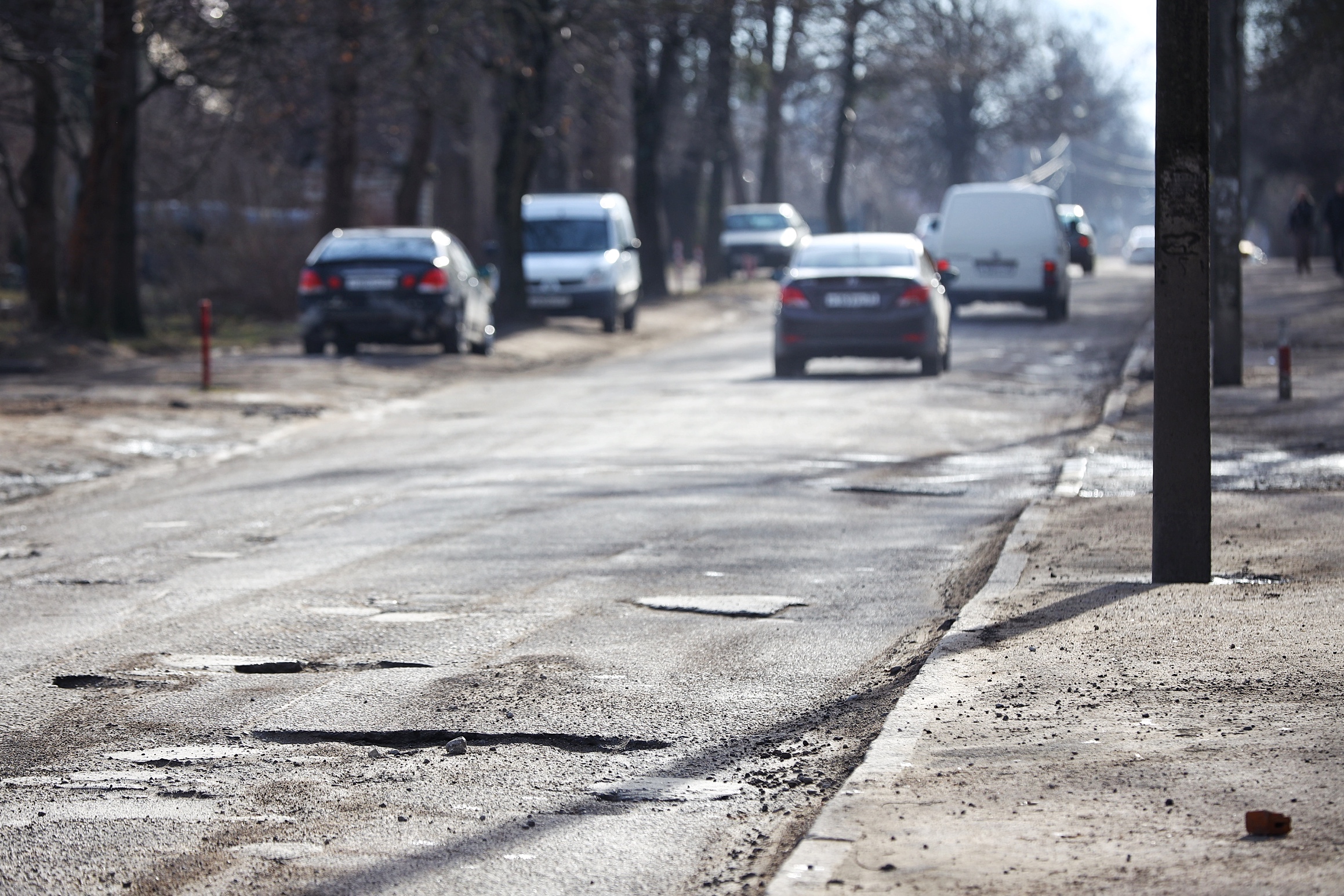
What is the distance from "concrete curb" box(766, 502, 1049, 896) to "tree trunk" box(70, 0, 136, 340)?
17.9 metres

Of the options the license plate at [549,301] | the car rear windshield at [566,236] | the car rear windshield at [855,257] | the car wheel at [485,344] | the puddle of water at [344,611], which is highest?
the car rear windshield at [566,236]

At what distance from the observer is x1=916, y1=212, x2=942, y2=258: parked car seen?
1196 inches

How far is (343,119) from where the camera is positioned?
2872 cm

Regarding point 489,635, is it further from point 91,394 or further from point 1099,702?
point 91,394

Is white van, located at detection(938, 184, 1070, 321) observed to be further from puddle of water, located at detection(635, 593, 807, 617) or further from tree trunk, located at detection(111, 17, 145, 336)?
puddle of water, located at detection(635, 593, 807, 617)

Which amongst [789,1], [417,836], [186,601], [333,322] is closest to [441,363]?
[333,322]

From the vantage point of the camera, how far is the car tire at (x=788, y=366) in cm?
2056

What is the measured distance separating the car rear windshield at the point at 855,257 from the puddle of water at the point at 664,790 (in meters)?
16.0

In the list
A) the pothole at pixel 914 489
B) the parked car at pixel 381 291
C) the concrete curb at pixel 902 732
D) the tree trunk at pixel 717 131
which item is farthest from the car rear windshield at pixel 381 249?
the tree trunk at pixel 717 131

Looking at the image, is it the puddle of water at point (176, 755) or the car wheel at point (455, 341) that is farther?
the car wheel at point (455, 341)

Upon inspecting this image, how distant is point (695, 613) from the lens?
7.51 m

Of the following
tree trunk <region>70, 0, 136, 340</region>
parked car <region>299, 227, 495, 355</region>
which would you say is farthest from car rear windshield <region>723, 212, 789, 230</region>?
tree trunk <region>70, 0, 136, 340</region>

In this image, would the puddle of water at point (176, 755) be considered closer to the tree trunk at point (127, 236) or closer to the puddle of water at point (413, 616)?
the puddle of water at point (413, 616)

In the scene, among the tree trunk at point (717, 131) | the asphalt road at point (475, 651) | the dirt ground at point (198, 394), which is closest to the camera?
the asphalt road at point (475, 651)
